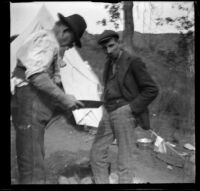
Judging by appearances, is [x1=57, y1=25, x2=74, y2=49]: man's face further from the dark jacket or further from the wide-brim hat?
the dark jacket

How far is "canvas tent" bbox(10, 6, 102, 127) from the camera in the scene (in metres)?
4.28

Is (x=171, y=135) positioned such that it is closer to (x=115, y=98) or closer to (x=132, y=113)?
(x=132, y=113)

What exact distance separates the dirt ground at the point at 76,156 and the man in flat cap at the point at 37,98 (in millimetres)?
100

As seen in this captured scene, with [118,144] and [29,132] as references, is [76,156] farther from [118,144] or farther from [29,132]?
[29,132]

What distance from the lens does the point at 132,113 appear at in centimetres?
429

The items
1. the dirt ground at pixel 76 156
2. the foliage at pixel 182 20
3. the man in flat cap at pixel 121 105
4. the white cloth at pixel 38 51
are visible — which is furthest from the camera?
the foliage at pixel 182 20

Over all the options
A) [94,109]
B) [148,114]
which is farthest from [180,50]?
[94,109]

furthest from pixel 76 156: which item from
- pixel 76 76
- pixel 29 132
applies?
pixel 76 76

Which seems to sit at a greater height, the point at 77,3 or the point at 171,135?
the point at 77,3

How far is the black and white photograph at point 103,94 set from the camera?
4258 millimetres

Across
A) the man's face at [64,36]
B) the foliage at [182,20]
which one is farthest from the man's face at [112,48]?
the foliage at [182,20]

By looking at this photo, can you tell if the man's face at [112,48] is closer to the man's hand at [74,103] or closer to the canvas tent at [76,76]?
the canvas tent at [76,76]

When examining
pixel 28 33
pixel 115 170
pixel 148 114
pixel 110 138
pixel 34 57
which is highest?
pixel 28 33

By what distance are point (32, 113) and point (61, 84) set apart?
541 mm
